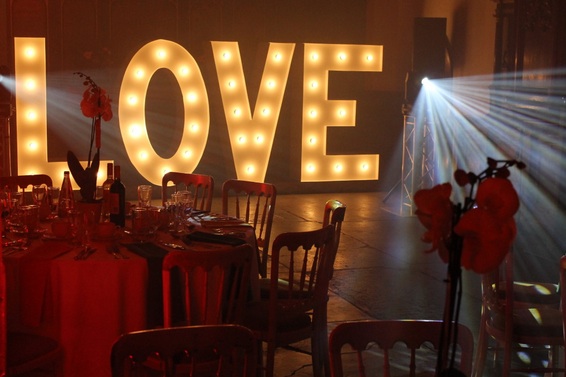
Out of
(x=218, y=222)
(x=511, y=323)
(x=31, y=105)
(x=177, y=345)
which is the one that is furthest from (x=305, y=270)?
(x=31, y=105)

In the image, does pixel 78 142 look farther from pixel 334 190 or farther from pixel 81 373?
pixel 81 373

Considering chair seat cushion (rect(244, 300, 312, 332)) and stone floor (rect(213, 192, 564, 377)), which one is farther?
stone floor (rect(213, 192, 564, 377))

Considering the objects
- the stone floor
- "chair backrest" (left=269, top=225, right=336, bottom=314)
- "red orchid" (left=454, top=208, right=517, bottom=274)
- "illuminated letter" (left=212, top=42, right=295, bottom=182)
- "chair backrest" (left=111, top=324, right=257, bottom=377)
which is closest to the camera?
"red orchid" (left=454, top=208, right=517, bottom=274)

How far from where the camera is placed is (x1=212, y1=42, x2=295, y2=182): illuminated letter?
31.2ft

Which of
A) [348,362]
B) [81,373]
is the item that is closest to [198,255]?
[81,373]

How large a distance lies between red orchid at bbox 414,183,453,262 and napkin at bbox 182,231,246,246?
2331mm

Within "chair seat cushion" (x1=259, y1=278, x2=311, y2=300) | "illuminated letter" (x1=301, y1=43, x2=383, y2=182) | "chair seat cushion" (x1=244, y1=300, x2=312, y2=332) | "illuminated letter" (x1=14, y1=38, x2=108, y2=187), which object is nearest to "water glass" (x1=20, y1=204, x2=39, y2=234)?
"chair seat cushion" (x1=244, y1=300, x2=312, y2=332)

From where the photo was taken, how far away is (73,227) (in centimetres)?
349

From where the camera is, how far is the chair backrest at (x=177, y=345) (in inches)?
72.3

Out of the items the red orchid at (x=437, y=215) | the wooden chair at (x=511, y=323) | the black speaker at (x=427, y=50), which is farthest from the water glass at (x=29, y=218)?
the black speaker at (x=427, y=50)

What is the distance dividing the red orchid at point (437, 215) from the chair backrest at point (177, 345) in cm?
78

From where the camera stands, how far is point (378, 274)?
6207 millimetres

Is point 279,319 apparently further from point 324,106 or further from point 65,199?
point 324,106

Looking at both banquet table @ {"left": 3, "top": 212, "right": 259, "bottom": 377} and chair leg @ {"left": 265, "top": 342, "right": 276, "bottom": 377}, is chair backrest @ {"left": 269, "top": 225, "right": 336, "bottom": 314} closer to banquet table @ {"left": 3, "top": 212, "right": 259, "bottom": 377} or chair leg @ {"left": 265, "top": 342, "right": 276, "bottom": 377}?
chair leg @ {"left": 265, "top": 342, "right": 276, "bottom": 377}
